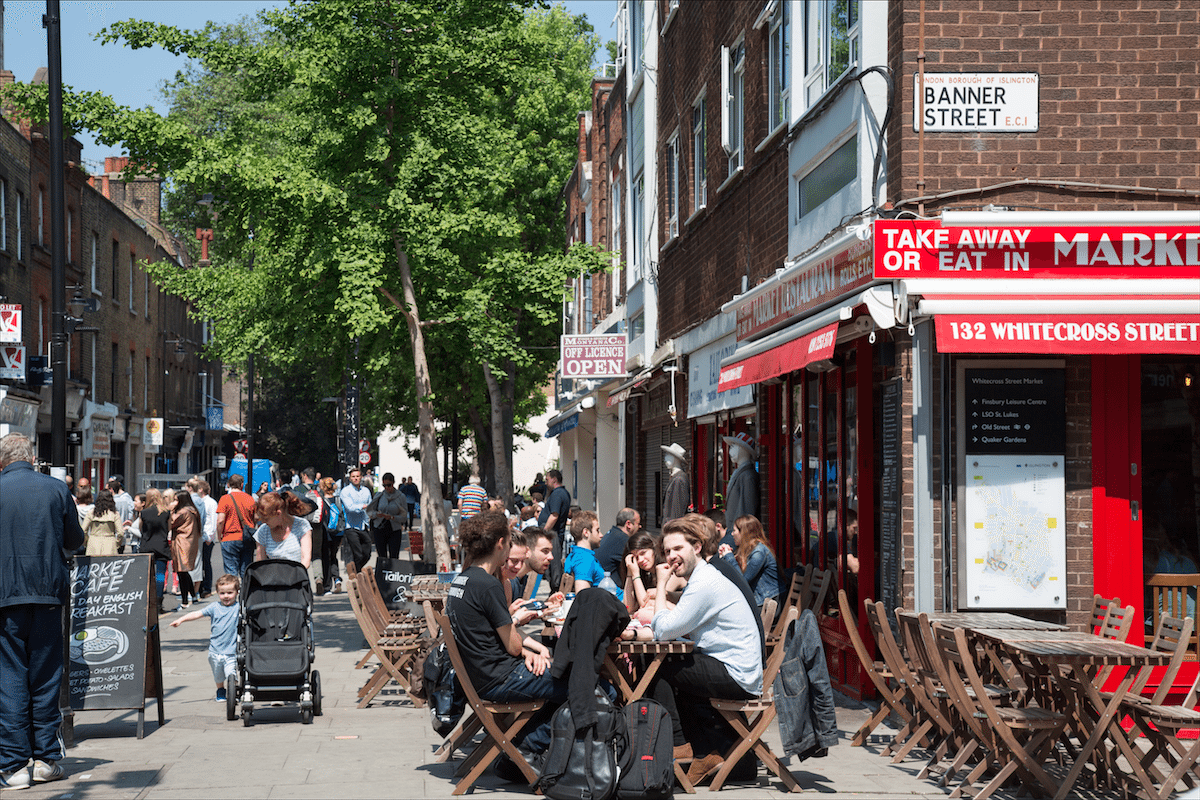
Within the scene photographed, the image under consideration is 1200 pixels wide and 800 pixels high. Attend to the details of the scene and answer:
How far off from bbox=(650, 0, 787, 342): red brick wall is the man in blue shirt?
210 inches

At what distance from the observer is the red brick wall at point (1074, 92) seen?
30.1 feet

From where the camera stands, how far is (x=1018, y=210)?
29.5 feet

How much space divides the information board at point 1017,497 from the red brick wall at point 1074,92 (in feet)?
4.80

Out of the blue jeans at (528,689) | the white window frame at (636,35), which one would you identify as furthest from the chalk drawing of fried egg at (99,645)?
the white window frame at (636,35)

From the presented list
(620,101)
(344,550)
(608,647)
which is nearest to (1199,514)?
(608,647)

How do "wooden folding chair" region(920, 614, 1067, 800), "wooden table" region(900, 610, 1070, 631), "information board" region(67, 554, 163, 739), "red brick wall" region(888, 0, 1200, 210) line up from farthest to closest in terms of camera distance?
"red brick wall" region(888, 0, 1200, 210) < "information board" region(67, 554, 163, 739) < "wooden table" region(900, 610, 1070, 631) < "wooden folding chair" region(920, 614, 1067, 800)

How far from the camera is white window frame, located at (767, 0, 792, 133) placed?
12438mm

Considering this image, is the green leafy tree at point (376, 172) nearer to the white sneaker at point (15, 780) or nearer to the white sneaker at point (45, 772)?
the white sneaker at point (45, 772)

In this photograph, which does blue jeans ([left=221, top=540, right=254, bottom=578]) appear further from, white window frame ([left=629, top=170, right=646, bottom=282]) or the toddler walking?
white window frame ([left=629, top=170, right=646, bottom=282])

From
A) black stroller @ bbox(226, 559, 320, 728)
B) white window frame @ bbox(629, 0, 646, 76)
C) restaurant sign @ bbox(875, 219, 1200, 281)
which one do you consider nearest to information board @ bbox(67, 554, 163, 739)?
black stroller @ bbox(226, 559, 320, 728)

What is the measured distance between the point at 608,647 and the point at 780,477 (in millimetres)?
6831

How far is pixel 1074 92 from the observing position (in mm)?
9219

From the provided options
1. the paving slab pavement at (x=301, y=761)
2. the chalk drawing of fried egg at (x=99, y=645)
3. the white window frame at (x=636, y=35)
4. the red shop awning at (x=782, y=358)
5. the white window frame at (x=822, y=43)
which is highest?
the white window frame at (x=636, y=35)

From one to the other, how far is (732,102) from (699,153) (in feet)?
7.32
